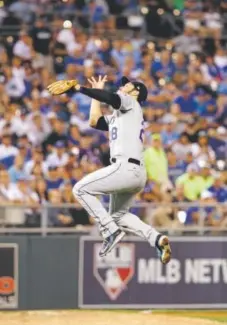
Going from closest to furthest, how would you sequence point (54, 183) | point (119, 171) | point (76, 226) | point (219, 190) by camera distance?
1. point (119, 171)
2. point (76, 226)
3. point (54, 183)
4. point (219, 190)

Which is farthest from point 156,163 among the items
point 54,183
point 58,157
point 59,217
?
point 59,217

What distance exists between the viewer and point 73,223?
16391 millimetres

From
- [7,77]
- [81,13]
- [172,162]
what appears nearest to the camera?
[172,162]

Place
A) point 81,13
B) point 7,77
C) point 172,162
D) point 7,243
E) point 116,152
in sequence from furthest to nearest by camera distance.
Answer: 1. point 81,13
2. point 7,77
3. point 172,162
4. point 7,243
5. point 116,152

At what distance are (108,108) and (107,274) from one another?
12.0 feet

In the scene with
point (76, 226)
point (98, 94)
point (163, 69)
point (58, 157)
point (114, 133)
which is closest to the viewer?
point (98, 94)

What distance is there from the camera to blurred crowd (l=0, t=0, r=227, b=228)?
16812 millimetres

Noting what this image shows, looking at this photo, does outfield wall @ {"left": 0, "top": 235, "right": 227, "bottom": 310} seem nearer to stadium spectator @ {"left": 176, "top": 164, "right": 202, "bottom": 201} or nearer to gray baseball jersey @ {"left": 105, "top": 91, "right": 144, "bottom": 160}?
stadium spectator @ {"left": 176, "top": 164, "right": 202, "bottom": 201}

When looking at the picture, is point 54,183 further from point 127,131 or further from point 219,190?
point 127,131

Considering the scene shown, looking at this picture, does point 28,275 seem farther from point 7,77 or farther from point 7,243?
point 7,77

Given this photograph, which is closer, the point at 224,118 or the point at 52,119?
the point at 52,119

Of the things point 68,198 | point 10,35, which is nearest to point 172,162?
point 68,198

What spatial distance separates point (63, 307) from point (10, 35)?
6.24m

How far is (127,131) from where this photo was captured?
41.8 ft
